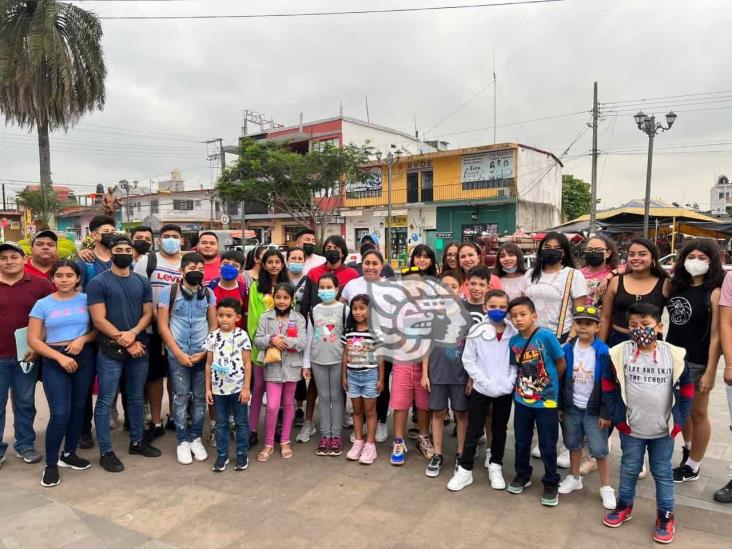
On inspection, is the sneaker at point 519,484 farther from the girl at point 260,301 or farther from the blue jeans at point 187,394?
the blue jeans at point 187,394

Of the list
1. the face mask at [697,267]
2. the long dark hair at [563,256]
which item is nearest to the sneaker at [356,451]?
the long dark hair at [563,256]

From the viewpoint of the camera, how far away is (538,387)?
312 centimetres

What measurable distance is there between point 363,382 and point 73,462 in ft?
7.31

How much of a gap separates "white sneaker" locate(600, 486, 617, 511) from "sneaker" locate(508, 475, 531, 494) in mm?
450

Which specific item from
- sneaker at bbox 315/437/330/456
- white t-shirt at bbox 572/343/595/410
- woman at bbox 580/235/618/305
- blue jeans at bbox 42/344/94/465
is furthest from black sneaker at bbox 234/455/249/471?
woman at bbox 580/235/618/305

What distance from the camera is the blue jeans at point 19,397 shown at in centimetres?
362

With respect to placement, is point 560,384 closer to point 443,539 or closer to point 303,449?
point 443,539

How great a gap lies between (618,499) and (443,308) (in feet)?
5.26

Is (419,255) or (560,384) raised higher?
(419,255)

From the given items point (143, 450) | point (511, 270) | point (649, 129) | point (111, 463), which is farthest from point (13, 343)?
point (649, 129)

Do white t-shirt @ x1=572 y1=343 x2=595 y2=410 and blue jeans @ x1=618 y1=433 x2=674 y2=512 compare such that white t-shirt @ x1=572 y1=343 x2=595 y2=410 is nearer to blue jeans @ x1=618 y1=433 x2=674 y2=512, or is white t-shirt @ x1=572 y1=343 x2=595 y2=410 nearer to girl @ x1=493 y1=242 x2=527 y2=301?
blue jeans @ x1=618 y1=433 x2=674 y2=512

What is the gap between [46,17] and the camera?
11852 millimetres

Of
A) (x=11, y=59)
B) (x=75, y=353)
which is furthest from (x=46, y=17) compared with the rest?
(x=75, y=353)

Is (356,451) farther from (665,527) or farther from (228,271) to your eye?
(665,527)
